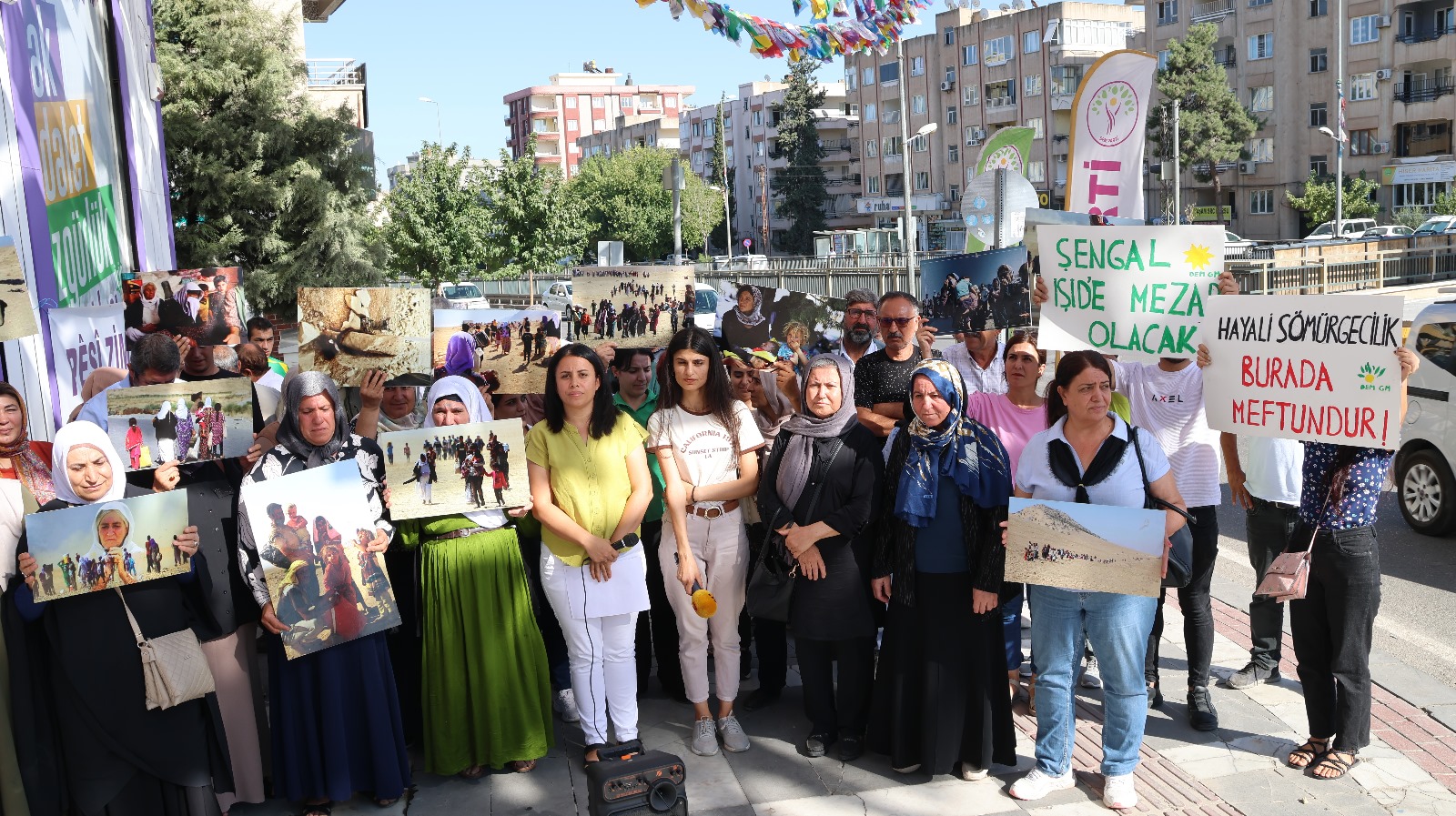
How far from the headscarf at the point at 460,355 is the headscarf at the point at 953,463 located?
2.96 meters

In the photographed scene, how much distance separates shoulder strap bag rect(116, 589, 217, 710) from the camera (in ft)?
14.5

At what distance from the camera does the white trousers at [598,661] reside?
5230mm

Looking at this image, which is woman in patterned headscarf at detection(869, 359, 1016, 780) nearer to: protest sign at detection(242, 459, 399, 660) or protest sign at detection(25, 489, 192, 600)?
protest sign at detection(242, 459, 399, 660)

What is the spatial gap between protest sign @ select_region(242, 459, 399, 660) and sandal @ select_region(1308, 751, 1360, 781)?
395 cm

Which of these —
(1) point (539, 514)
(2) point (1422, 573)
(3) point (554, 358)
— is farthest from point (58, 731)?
(2) point (1422, 573)

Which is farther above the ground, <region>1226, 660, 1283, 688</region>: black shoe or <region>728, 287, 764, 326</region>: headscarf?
<region>728, 287, 764, 326</region>: headscarf

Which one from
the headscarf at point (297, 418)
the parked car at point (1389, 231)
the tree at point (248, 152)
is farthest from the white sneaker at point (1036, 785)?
the parked car at point (1389, 231)

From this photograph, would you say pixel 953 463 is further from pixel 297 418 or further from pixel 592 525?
pixel 297 418

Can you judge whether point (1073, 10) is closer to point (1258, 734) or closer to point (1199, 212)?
point (1199, 212)

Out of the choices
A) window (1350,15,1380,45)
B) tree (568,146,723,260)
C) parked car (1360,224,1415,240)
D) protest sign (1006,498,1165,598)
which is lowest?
protest sign (1006,498,1165,598)

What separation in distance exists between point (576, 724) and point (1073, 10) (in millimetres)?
62126

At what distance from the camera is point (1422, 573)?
8.62 m

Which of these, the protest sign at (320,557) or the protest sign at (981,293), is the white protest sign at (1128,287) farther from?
the protest sign at (320,557)

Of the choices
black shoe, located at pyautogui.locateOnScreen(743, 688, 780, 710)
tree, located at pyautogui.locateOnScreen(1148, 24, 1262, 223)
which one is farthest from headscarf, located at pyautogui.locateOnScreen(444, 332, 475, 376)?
tree, located at pyautogui.locateOnScreen(1148, 24, 1262, 223)
